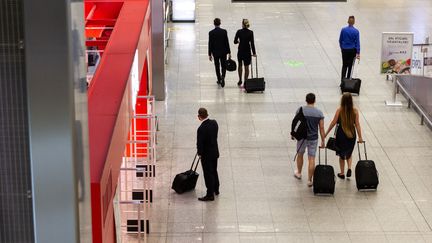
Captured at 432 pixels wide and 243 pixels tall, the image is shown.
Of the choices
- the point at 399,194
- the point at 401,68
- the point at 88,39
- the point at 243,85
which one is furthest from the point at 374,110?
the point at 88,39

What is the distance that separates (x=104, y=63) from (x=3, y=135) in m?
4.90

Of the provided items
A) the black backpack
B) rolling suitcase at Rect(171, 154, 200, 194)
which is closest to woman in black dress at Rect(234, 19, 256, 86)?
the black backpack

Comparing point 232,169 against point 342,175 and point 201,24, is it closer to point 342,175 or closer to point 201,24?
point 342,175

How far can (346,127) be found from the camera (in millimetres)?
13227

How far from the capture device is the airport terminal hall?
5.21 metres

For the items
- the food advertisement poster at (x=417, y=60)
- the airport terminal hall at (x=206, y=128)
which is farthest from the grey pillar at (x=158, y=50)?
the food advertisement poster at (x=417, y=60)

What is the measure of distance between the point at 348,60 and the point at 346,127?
582 centimetres

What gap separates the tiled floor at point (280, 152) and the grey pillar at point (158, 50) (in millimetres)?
329

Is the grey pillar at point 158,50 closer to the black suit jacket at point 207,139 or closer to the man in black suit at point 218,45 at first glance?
the man in black suit at point 218,45

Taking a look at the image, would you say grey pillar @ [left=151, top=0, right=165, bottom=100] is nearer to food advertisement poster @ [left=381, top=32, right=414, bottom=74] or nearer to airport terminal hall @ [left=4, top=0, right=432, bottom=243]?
airport terminal hall @ [left=4, top=0, right=432, bottom=243]

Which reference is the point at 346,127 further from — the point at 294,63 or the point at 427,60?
the point at 294,63

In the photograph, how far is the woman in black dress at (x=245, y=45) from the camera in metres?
18.4

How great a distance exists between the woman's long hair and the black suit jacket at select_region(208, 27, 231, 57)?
224 inches

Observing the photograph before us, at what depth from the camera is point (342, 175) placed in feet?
45.3
